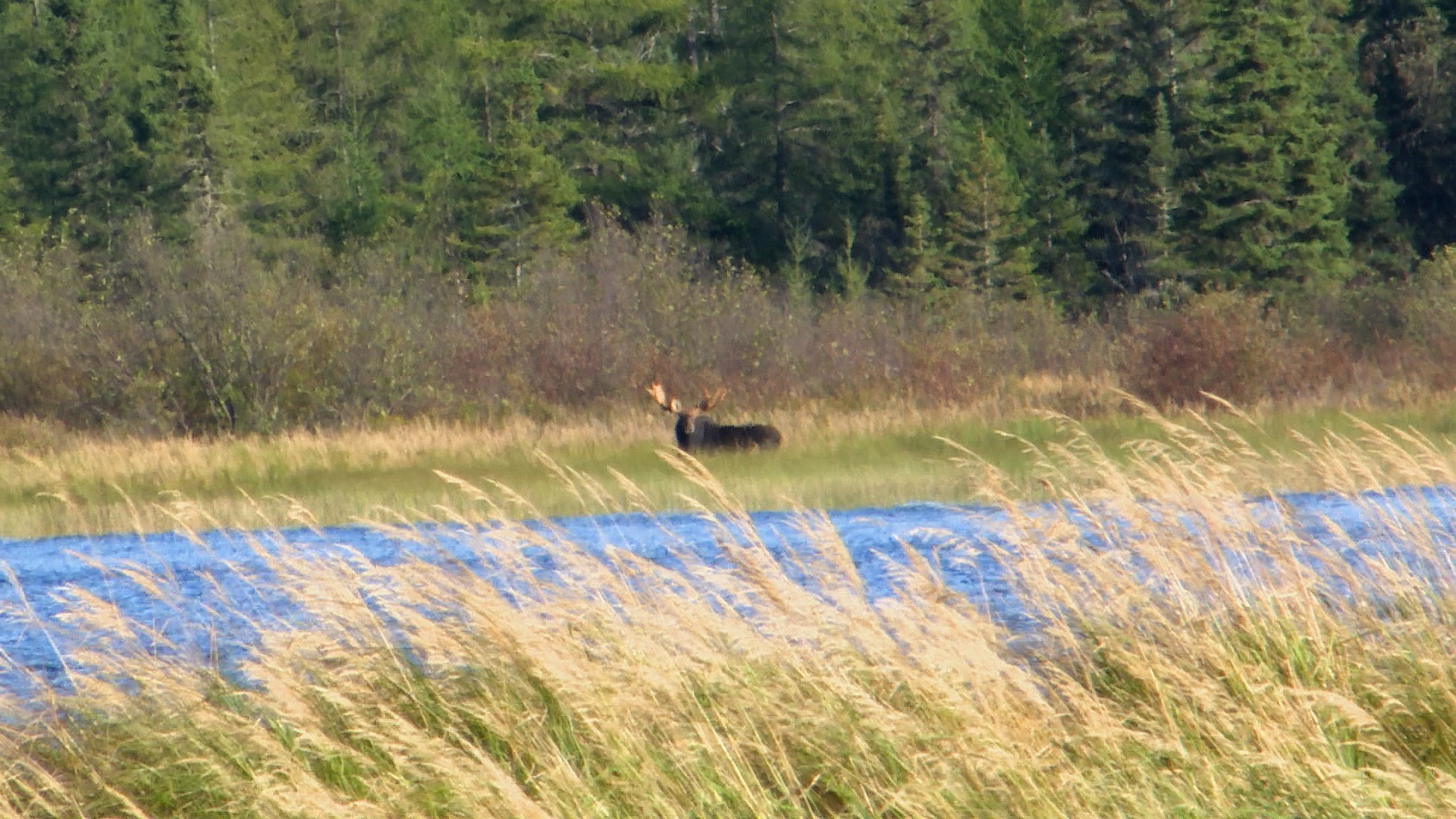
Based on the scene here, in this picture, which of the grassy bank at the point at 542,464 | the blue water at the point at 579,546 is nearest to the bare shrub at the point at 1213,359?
the grassy bank at the point at 542,464

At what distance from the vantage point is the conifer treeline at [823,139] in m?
36.6

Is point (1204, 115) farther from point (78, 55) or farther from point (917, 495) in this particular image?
point (78, 55)

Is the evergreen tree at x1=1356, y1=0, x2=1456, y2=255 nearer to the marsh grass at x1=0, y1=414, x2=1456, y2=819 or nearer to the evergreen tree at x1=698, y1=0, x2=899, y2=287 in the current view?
the evergreen tree at x1=698, y1=0, x2=899, y2=287

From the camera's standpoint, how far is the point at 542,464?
59.4 feet

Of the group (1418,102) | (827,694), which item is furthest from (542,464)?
(1418,102)

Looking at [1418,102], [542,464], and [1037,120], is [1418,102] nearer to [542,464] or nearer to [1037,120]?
[1037,120]

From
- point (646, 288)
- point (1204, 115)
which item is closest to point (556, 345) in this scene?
point (646, 288)

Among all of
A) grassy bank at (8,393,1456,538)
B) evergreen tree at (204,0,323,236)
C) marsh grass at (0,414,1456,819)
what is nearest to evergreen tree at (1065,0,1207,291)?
grassy bank at (8,393,1456,538)

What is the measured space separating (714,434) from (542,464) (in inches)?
73.0

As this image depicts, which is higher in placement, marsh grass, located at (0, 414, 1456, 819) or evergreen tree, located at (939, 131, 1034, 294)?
marsh grass, located at (0, 414, 1456, 819)

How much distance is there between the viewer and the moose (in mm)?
17766

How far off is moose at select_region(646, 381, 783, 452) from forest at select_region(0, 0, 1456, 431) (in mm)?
6711

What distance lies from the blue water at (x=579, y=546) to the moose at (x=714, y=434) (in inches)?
70.5

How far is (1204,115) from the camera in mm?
35594
